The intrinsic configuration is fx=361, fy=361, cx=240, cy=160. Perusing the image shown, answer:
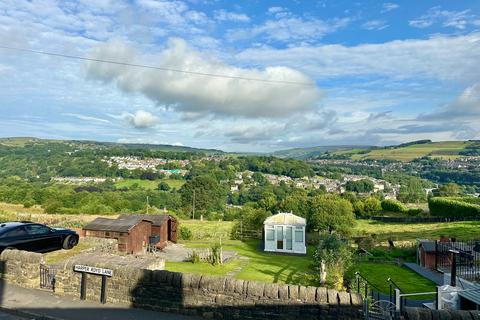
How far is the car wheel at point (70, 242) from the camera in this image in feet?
47.0

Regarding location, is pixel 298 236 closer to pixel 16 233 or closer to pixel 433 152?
pixel 16 233

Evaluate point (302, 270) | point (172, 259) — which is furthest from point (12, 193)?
point (302, 270)

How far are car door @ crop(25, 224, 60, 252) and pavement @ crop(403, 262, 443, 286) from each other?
17999 mm

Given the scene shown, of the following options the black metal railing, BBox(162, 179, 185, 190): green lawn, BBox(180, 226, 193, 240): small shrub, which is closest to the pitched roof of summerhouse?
BBox(180, 226, 193, 240): small shrub

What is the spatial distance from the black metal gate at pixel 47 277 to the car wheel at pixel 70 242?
4.30 m

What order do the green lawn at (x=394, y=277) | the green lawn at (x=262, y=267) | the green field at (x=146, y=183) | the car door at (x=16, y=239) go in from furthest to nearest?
the green field at (x=146, y=183) → the green lawn at (x=262, y=267) → the green lawn at (x=394, y=277) → the car door at (x=16, y=239)

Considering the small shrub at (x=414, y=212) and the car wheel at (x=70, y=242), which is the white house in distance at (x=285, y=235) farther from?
the small shrub at (x=414, y=212)

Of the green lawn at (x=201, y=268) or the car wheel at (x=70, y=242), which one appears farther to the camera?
the green lawn at (x=201, y=268)

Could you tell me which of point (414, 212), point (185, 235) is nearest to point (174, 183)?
point (414, 212)

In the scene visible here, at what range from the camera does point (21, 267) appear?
10367 millimetres

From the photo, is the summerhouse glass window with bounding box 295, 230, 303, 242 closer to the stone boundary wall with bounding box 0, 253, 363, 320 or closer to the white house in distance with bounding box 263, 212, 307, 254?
the white house in distance with bounding box 263, 212, 307, 254

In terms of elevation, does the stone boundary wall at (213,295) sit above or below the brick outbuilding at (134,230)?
above

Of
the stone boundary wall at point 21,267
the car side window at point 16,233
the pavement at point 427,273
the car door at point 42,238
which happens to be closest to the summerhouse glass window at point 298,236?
the pavement at point 427,273

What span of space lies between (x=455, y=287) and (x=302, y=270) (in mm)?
11504
